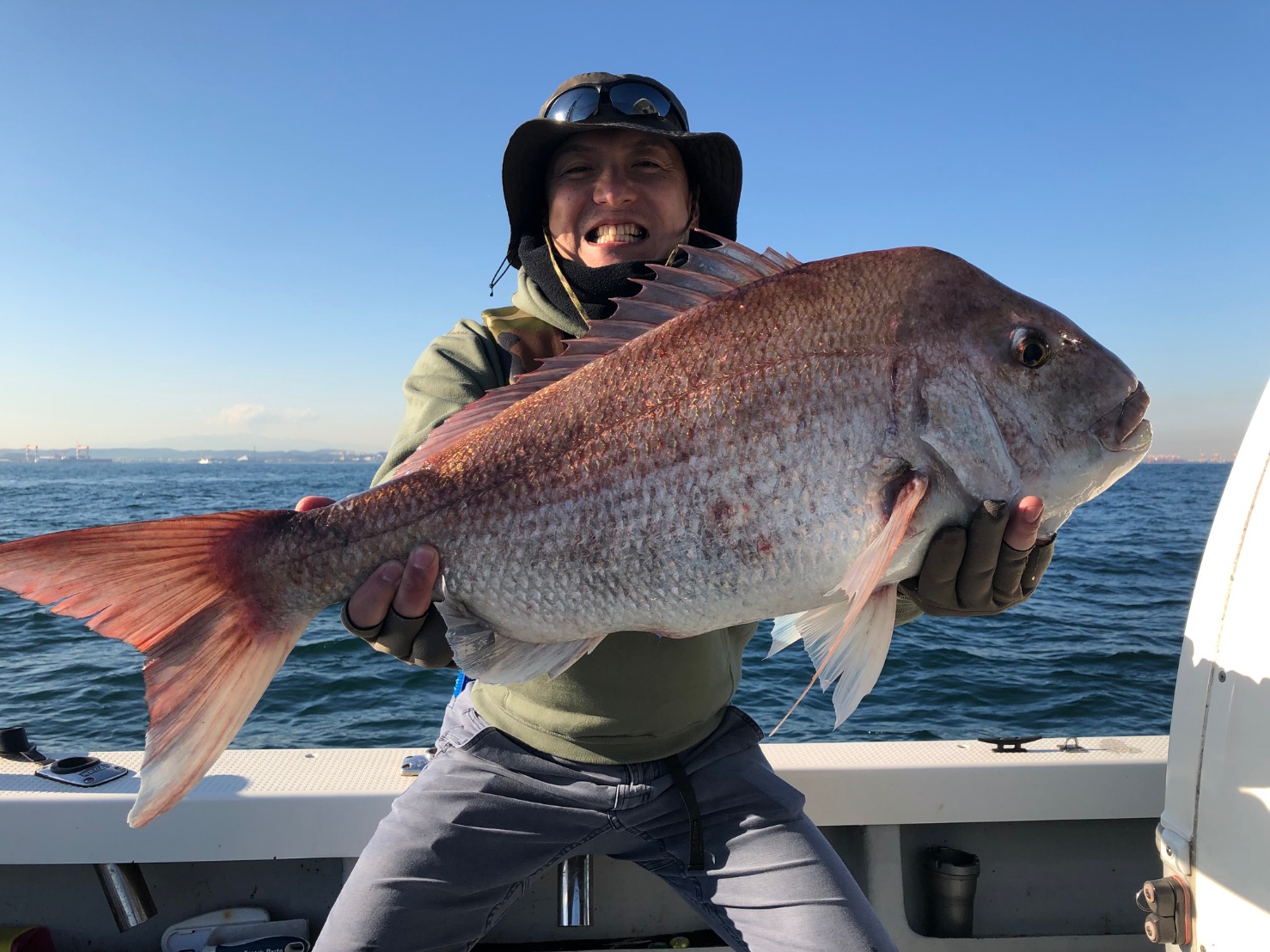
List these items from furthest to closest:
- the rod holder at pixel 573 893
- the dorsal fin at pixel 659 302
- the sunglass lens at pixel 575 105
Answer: the rod holder at pixel 573 893 < the sunglass lens at pixel 575 105 < the dorsal fin at pixel 659 302

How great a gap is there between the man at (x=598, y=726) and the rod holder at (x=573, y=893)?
465 mm

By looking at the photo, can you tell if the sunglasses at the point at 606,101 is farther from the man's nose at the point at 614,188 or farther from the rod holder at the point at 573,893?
the rod holder at the point at 573,893

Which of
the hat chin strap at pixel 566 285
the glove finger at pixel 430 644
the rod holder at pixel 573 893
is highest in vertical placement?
the hat chin strap at pixel 566 285

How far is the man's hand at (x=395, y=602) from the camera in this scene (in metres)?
2.00

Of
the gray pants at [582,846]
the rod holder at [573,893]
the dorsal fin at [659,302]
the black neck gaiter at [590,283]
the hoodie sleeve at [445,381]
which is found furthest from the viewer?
the rod holder at [573,893]

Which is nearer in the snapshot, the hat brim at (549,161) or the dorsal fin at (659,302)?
the dorsal fin at (659,302)

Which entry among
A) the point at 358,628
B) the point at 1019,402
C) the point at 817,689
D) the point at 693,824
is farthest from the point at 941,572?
the point at 817,689

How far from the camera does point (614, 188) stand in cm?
300

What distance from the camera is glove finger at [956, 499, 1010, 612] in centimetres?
188

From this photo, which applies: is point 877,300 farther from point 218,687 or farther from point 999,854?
point 999,854

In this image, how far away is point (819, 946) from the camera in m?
2.21

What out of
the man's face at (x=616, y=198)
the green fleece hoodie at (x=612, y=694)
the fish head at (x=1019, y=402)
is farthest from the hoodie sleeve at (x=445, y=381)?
the fish head at (x=1019, y=402)

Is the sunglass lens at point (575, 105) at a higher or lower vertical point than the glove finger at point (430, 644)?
higher

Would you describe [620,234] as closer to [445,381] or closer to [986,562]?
[445,381]
